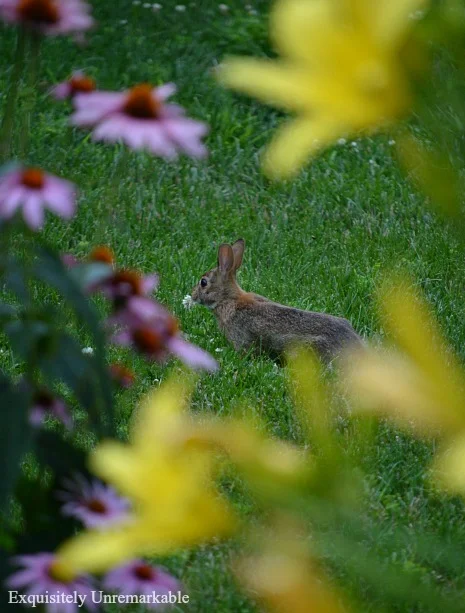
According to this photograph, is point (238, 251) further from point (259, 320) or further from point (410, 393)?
point (410, 393)

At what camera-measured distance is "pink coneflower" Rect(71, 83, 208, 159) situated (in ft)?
5.91

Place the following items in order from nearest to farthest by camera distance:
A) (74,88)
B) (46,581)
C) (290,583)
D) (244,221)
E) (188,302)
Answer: (290,583) → (46,581) → (74,88) → (188,302) → (244,221)

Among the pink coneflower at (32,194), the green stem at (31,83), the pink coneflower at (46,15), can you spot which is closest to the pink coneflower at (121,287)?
the pink coneflower at (32,194)

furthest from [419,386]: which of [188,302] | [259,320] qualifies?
[188,302]

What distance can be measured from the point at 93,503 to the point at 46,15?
856mm

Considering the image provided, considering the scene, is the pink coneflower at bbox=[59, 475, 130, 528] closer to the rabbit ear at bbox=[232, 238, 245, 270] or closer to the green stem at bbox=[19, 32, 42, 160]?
the green stem at bbox=[19, 32, 42, 160]

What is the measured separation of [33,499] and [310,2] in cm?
132

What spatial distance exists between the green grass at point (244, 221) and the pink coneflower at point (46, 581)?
4.29ft

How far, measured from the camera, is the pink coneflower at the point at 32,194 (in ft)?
6.06

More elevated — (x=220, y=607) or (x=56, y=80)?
(x=56, y=80)

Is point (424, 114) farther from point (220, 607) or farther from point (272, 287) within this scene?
point (272, 287)

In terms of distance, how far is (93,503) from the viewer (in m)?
1.92

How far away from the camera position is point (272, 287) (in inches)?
221

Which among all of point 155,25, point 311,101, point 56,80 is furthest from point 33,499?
point 155,25
